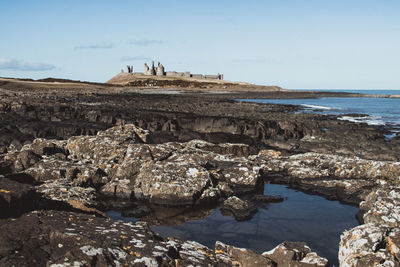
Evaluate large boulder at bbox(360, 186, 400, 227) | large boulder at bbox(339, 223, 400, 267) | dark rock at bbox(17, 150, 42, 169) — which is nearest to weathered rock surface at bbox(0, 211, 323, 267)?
large boulder at bbox(339, 223, 400, 267)

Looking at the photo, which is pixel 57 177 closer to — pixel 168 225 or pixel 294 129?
pixel 168 225

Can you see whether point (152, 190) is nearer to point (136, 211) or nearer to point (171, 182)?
point (171, 182)

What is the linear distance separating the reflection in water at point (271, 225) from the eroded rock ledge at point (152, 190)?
68 centimetres

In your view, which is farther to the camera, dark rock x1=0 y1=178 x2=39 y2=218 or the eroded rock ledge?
dark rock x1=0 y1=178 x2=39 y2=218

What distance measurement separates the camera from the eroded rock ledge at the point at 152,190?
5691 millimetres

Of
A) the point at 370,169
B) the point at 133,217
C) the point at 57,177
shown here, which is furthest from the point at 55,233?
A: the point at 370,169

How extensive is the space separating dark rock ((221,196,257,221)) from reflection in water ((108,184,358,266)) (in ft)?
0.67

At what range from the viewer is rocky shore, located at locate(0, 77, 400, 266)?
573cm

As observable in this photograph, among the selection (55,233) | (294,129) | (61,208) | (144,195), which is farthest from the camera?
(294,129)

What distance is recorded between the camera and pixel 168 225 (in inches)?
360

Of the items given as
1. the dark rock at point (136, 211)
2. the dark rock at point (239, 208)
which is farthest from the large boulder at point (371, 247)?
the dark rock at point (136, 211)

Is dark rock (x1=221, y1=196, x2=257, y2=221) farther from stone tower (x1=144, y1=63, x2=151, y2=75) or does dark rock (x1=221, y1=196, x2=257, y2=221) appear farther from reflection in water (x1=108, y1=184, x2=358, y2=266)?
stone tower (x1=144, y1=63, x2=151, y2=75)

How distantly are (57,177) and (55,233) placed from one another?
20.7 ft

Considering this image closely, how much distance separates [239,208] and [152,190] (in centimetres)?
300
